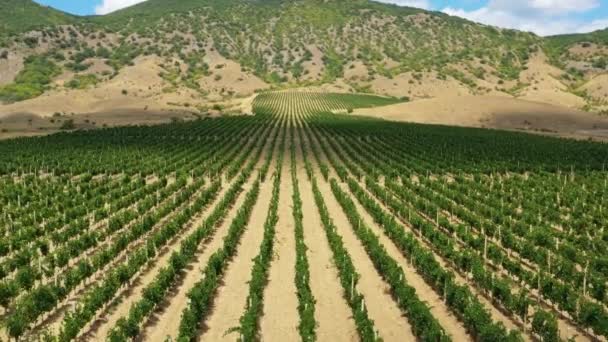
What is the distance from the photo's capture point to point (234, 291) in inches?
835

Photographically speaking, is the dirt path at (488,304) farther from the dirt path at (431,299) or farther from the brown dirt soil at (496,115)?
the brown dirt soil at (496,115)

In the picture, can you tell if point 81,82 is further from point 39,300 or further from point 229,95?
point 39,300

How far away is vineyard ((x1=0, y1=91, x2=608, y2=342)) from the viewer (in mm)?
Result: 17875

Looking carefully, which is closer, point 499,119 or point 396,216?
point 396,216

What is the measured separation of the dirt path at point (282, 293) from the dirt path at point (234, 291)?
939 millimetres

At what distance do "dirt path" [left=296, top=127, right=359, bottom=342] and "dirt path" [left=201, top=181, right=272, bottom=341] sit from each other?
8.86ft

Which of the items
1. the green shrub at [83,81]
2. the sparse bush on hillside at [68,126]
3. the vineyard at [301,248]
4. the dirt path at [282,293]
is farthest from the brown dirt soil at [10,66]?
the dirt path at [282,293]

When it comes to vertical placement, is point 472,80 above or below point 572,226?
above

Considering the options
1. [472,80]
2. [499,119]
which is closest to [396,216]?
[499,119]

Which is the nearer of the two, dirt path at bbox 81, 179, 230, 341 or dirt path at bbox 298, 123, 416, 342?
dirt path at bbox 81, 179, 230, 341

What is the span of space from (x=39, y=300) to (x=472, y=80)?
193 metres

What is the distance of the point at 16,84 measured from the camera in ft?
525

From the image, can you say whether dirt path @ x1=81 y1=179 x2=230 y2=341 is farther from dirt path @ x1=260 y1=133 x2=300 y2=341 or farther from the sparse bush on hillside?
the sparse bush on hillside

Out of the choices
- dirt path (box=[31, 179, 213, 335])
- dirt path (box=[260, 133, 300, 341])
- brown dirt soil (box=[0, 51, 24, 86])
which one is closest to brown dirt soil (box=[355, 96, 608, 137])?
dirt path (box=[260, 133, 300, 341])
